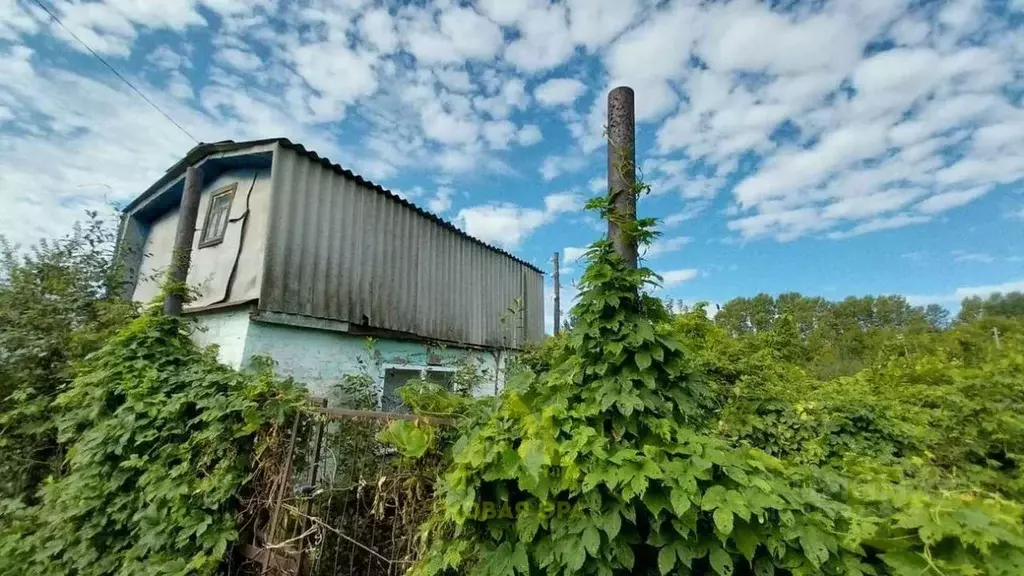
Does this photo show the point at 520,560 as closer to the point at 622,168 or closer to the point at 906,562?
the point at 906,562

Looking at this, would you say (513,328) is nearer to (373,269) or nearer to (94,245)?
(373,269)

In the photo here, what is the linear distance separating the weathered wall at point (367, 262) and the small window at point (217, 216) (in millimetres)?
1288

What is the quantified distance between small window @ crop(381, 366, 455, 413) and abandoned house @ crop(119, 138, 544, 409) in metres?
0.02

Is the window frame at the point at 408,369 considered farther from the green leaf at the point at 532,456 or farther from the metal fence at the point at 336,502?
the green leaf at the point at 532,456

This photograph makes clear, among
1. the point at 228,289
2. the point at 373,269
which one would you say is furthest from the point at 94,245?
the point at 373,269

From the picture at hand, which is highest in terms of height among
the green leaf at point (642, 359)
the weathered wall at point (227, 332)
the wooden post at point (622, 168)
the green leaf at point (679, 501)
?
the wooden post at point (622, 168)

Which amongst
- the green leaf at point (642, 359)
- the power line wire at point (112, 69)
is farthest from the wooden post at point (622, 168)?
the power line wire at point (112, 69)

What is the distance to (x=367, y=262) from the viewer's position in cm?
655

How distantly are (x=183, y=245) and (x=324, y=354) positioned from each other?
2.10m

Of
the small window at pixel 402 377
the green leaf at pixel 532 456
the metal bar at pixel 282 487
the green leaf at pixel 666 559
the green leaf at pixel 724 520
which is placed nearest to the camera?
the green leaf at pixel 724 520

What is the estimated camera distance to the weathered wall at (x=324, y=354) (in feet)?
17.0

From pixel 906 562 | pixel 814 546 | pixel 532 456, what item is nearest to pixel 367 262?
pixel 532 456

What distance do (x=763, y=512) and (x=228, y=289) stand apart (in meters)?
6.28

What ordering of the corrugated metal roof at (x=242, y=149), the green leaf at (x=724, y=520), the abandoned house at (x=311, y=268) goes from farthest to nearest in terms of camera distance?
the corrugated metal roof at (x=242, y=149) → the abandoned house at (x=311, y=268) → the green leaf at (x=724, y=520)
